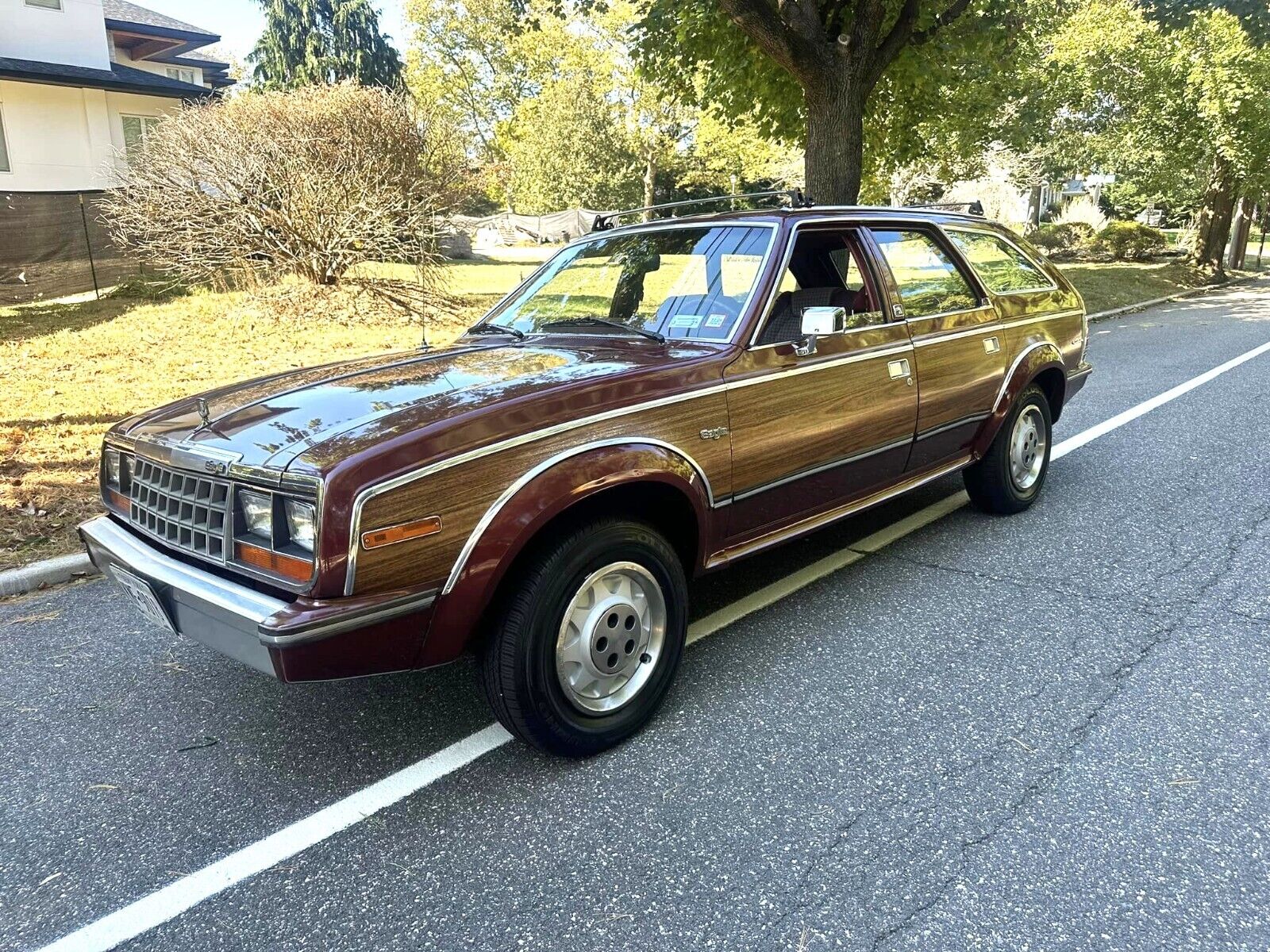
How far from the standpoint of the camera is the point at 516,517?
263 cm

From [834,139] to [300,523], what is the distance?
9.32 m

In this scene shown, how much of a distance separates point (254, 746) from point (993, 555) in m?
3.60

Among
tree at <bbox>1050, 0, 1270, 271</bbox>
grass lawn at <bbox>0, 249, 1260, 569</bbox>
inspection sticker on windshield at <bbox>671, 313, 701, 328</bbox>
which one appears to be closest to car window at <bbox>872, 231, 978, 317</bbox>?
inspection sticker on windshield at <bbox>671, 313, 701, 328</bbox>

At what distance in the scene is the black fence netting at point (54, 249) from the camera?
45.4 feet

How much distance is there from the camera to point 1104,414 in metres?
7.71

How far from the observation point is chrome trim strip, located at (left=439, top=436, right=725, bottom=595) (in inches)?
100

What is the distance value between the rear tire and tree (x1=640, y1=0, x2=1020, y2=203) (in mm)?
5882

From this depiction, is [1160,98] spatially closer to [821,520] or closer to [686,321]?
[821,520]

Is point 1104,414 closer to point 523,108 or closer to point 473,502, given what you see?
point 473,502

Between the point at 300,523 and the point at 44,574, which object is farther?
the point at 44,574

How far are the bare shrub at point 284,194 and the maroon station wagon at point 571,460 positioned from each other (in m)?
8.63

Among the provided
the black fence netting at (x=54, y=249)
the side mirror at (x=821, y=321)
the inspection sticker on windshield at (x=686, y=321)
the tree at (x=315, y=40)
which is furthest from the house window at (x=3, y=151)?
the tree at (x=315, y=40)

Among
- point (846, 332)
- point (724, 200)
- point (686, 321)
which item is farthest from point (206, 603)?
point (724, 200)

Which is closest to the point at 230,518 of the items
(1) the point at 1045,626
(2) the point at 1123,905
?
(2) the point at 1123,905
